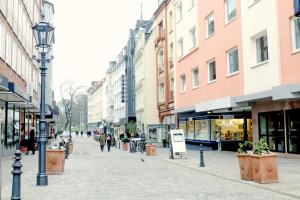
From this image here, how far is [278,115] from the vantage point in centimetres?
2289

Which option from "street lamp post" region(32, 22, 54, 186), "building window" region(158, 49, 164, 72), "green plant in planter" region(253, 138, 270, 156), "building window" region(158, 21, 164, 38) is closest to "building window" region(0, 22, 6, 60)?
"street lamp post" region(32, 22, 54, 186)

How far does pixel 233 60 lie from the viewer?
26.5 metres

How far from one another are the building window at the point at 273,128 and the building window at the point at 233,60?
10.7 ft

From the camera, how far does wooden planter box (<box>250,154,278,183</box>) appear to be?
1262 centimetres

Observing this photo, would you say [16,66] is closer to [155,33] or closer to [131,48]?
[155,33]

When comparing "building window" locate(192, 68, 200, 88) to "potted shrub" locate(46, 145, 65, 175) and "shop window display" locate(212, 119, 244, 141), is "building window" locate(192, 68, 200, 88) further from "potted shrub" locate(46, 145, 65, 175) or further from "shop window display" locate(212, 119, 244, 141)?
"potted shrub" locate(46, 145, 65, 175)

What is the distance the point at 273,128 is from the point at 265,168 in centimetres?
1127

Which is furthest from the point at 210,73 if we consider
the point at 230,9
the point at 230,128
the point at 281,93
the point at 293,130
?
the point at 281,93

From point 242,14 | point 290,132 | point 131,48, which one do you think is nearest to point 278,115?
point 290,132

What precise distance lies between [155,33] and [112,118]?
46.4 m

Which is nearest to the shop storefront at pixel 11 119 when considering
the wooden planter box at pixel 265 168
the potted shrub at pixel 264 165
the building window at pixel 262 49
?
the building window at pixel 262 49

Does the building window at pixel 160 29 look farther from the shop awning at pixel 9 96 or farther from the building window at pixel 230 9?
the shop awning at pixel 9 96

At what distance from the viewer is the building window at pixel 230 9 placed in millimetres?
26125

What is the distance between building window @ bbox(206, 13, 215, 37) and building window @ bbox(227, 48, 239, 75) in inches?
128
